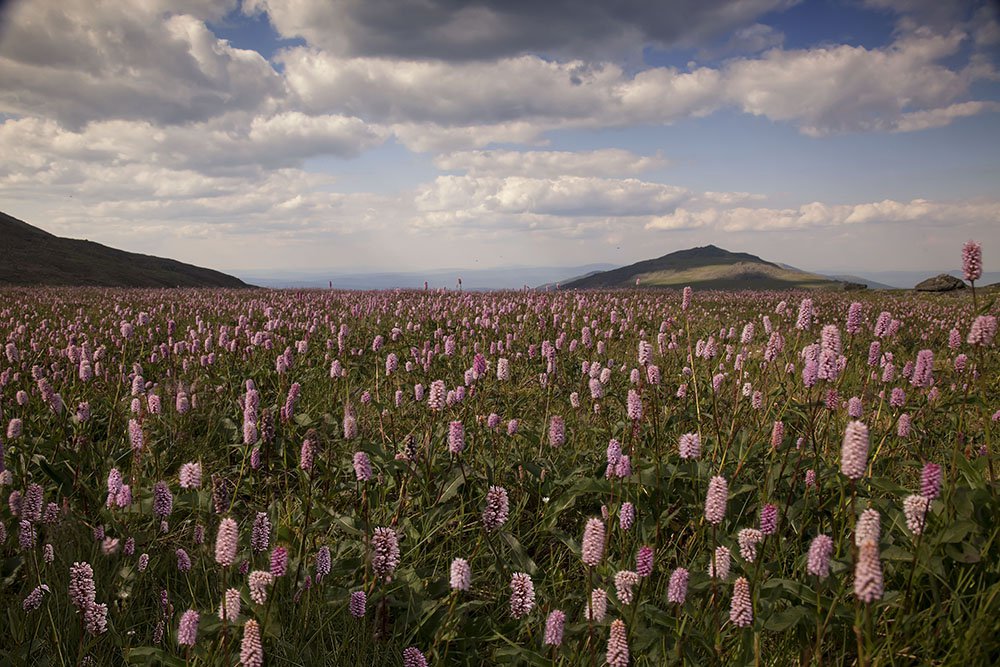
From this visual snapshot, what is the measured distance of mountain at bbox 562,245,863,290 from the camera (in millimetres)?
101188

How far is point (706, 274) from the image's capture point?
127250 millimetres

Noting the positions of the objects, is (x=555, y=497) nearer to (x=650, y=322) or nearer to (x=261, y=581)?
(x=261, y=581)

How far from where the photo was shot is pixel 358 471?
2266 mm

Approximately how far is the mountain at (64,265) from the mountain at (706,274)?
54294 millimetres

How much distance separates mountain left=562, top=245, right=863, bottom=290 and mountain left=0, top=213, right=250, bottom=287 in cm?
5429

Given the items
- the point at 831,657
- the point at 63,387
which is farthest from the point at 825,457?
the point at 63,387

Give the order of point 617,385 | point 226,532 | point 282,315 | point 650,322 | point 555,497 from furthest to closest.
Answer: point 650,322
point 282,315
point 617,385
point 555,497
point 226,532

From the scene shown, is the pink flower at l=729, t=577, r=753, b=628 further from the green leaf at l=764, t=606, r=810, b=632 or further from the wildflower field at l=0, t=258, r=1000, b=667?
the green leaf at l=764, t=606, r=810, b=632

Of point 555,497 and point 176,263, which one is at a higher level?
point 176,263

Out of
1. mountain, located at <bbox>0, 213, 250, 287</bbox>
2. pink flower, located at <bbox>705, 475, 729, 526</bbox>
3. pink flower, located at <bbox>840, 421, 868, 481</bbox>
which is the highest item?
mountain, located at <bbox>0, 213, 250, 287</bbox>

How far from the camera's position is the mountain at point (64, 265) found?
148 ft

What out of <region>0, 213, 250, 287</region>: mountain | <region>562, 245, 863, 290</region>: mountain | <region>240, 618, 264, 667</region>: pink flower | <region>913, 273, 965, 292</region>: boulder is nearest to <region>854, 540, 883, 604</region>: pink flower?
<region>240, 618, 264, 667</region>: pink flower

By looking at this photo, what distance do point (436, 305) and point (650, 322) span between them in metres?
4.81

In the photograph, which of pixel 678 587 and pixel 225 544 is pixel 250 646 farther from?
pixel 678 587
